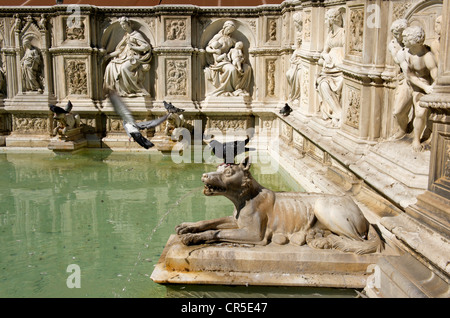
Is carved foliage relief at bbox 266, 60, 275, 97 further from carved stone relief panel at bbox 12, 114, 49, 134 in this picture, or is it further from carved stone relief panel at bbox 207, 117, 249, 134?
carved stone relief panel at bbox 12, 114, 49, 134

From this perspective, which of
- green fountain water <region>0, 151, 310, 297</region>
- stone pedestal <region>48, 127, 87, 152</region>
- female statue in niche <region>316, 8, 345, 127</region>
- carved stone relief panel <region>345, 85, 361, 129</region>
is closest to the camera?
green fountain water <region>0, 151, 310, 297</region>

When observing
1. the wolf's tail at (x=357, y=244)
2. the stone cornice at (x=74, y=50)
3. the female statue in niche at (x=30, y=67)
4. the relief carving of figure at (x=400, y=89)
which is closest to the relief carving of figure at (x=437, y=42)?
the relief carving of figure at (x=400, y=89)

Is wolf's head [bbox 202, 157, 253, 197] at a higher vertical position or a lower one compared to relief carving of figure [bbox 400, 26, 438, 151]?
lower

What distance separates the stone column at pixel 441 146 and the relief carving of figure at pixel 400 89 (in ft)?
5.34

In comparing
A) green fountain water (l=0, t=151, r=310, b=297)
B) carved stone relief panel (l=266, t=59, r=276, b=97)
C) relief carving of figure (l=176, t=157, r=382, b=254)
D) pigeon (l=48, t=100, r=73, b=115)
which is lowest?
green fountain water (l=0, t=151, r=310, b=297)

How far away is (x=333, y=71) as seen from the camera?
8.00 m

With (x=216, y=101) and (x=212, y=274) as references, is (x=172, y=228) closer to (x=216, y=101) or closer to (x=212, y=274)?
(x=212, y=274)

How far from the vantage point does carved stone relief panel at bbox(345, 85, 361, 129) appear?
695 centimetres

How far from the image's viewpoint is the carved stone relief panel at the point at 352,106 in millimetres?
6953

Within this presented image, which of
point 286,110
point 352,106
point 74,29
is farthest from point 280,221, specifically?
point 74,29

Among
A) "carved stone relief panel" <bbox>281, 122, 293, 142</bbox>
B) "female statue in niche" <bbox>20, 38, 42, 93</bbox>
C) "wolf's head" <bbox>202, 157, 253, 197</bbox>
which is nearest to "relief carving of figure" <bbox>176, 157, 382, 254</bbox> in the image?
"wolf's head" <bbox>202, 157, 253, 197</bbox>

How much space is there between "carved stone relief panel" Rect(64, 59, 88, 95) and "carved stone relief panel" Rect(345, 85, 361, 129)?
625 centimetres

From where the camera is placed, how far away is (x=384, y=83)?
6.45 meters

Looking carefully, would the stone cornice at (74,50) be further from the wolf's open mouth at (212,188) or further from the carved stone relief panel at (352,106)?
the wolf's open mouth at (212,188)
